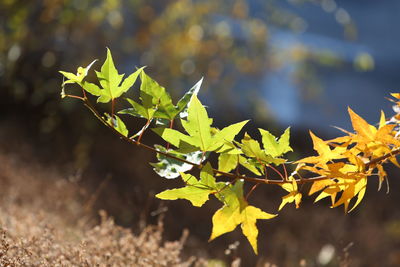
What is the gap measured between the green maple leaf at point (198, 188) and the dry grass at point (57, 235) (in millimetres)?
342

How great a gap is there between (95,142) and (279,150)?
307cm

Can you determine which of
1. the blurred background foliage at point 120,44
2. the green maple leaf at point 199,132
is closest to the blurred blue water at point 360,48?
the blurred background foliage at point 120,44

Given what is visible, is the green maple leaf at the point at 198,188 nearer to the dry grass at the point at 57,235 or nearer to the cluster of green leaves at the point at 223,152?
the cluster of green leaves at the point at 223,152

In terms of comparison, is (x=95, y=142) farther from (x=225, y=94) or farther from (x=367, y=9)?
(x=367, y=9)

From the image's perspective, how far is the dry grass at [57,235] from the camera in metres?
1.24

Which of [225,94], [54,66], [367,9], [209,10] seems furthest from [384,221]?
[367,9]

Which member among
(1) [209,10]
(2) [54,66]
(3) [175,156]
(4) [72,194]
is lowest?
(4) [72,194]

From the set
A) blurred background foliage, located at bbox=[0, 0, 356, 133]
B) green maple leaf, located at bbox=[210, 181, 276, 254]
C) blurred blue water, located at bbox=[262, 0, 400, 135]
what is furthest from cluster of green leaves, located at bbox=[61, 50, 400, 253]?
blurred blue water, located at bbox=[262, 0, 400, 135]

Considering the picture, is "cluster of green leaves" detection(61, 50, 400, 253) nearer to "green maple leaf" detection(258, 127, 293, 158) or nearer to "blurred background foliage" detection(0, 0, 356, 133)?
"green maple leaf" detection(258, 127, 293, 158)

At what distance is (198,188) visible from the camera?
0.87 metres

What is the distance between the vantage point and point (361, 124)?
0.87 meters

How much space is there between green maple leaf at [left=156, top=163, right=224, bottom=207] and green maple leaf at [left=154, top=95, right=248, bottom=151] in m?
0.04

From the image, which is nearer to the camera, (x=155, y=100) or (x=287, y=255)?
(x=155, y=100)

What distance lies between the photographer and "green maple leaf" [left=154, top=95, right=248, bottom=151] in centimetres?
80
